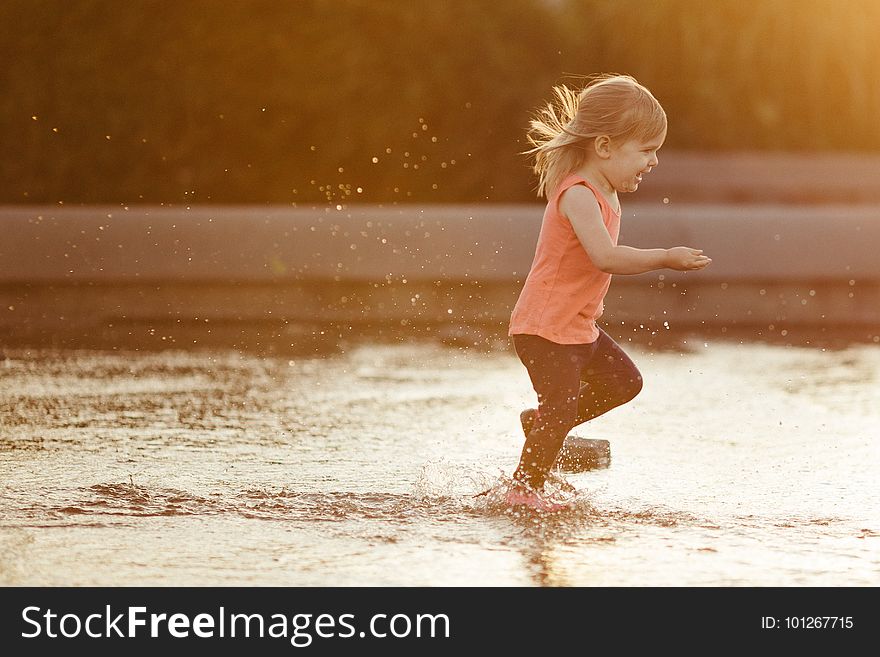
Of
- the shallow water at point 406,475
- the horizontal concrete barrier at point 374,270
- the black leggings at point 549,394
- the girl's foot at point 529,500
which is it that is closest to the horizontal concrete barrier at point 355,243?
the horizontal concrete barrier at point 374,270

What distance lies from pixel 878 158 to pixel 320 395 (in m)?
10.5

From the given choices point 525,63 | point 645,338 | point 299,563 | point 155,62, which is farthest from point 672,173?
point 299,563

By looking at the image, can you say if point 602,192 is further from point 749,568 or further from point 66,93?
point 66,93

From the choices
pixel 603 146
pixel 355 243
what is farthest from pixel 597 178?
pixel 355 243

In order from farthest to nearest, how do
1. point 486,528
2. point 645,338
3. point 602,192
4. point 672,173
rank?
1. point 672,173
2. point 645,338
3. point 602,192
4. point 486,528

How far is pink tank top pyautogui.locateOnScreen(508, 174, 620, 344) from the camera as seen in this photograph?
4.21 metres

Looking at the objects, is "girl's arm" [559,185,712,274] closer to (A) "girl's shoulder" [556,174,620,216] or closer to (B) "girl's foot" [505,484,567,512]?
(A) "girl's shoulder" [556,174,620,216]

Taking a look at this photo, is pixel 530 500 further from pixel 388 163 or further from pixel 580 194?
pixel 388 163

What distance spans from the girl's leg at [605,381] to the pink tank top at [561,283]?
0.65 feet

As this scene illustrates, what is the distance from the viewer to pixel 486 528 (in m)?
3.91

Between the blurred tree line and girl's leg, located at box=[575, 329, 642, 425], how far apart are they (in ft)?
23.0

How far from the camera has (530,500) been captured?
4.14 meters

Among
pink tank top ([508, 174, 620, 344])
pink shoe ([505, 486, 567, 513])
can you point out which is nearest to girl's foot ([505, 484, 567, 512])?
pink shoe ([505, 486, 567, 513])

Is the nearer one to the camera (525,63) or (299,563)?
(299,563)
